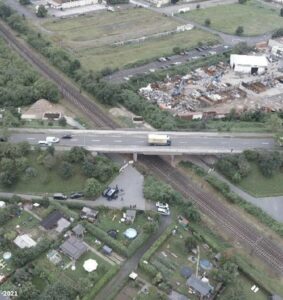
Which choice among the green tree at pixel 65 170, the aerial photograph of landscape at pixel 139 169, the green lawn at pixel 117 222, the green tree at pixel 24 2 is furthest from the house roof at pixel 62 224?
the green tree at pixel 24 2

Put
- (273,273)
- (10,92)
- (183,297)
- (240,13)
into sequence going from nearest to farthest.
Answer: (183,297) < (273,273) < (10,92) < (240,13)

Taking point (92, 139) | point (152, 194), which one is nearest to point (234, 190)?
point (152, 194)

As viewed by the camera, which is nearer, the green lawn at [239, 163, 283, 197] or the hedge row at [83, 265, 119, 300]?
the hedge row at [83, 265, 119, 300]

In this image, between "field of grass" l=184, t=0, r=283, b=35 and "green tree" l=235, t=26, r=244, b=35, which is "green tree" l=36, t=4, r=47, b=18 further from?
"green tree" l=235, t=26, r=244, b=35

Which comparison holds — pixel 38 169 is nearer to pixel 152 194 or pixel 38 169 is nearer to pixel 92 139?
pixel 92 139

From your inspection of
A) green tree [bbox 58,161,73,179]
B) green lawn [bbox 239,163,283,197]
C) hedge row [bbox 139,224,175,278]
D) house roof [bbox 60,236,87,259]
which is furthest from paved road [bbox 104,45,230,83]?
house roof [bbox 60,236,87,259]

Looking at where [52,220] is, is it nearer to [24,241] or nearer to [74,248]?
[24,241]
